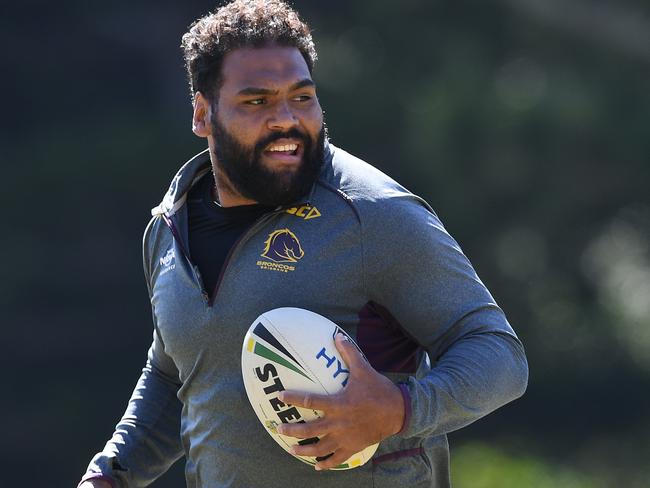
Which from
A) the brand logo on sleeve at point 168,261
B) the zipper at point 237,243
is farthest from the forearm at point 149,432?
the zipper at point 237,243

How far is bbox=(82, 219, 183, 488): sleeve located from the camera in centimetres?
363

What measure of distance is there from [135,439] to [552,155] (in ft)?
34.4

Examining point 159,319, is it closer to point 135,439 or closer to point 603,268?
point 135,439

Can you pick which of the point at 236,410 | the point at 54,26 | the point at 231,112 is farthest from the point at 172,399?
the point at 54,26

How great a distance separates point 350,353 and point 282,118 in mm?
617

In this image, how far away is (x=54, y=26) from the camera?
52.2 ft

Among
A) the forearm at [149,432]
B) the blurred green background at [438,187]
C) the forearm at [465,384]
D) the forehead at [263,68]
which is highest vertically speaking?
the forehead at [263,68]

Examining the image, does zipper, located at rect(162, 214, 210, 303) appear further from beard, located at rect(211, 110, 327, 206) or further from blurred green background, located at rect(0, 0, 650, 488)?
blurred green background, located at rect(0, 0, 650, 488)

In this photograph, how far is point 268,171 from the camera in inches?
130

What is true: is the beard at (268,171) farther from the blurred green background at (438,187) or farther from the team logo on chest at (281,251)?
the blurred green background at (438,187)

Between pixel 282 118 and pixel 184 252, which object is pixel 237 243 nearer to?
pixel 184 252

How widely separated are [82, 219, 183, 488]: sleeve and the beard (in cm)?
43

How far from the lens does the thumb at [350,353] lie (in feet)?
9.64

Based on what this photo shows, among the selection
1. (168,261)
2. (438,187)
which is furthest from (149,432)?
(438,187)
